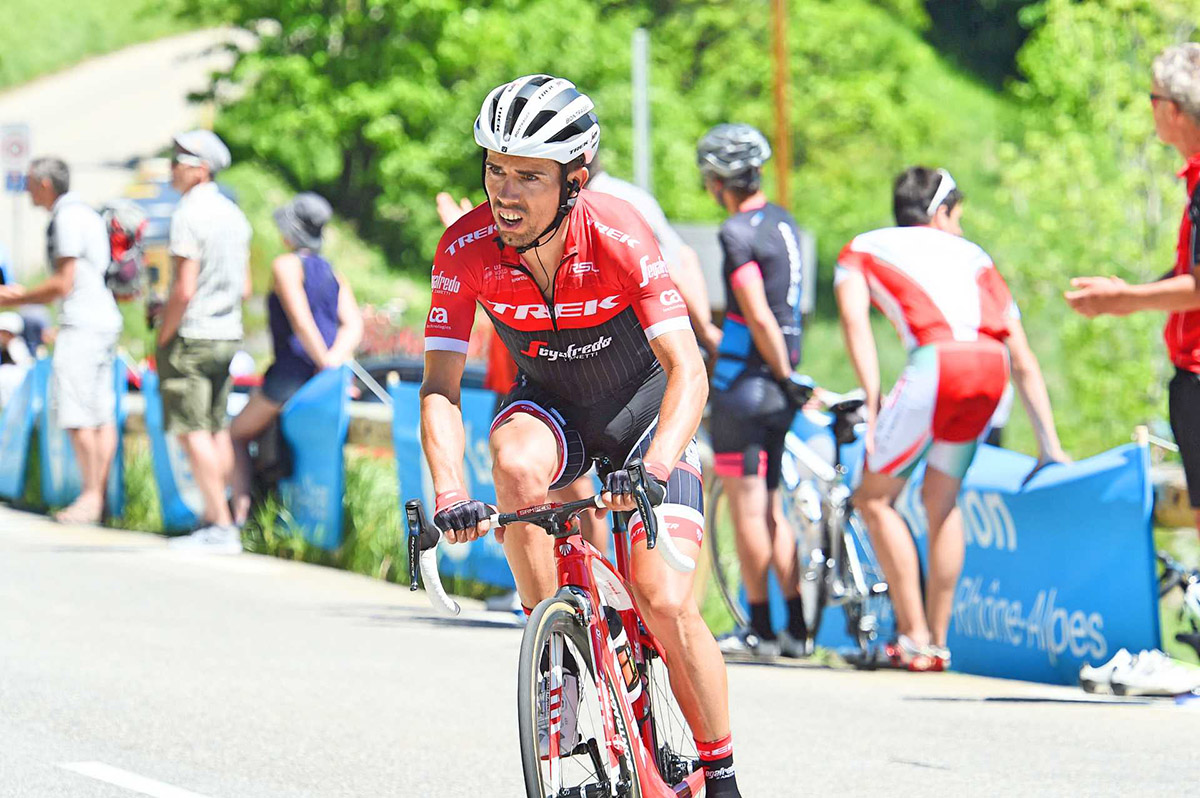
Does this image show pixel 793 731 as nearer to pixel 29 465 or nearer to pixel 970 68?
pixel 29 465

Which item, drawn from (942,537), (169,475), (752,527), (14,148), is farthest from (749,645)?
(14,148)

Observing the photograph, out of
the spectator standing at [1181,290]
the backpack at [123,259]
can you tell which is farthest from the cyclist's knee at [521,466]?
the backpack at [123,259]

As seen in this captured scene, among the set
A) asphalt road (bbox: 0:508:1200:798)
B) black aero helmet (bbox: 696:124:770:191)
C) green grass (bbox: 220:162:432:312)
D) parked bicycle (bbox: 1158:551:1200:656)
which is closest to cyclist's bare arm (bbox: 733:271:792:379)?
black aero helmet (bbox: 696:124:770:191)

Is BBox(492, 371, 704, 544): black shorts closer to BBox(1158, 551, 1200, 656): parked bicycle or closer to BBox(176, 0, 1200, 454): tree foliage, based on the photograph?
BBox(1158, 551, 1200, 656): parked bicycle

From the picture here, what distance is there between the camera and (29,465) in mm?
15016

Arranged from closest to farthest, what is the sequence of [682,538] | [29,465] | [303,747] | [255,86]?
[682,538], [303,747], [29,465], [255,86]

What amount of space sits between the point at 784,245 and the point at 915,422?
1027 mm

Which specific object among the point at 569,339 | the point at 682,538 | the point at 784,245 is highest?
the point at 784,245

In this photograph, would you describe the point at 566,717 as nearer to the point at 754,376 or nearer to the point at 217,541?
the point at 754,376

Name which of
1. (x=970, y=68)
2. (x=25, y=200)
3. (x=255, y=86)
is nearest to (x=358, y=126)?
(x=255, y=86)

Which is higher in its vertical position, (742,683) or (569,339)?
(569,339)

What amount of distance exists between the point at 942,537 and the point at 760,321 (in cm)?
118

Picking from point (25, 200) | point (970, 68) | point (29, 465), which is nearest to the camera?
point (29, 465)

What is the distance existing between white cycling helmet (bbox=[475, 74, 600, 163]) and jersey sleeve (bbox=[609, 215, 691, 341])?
0.90 ft
